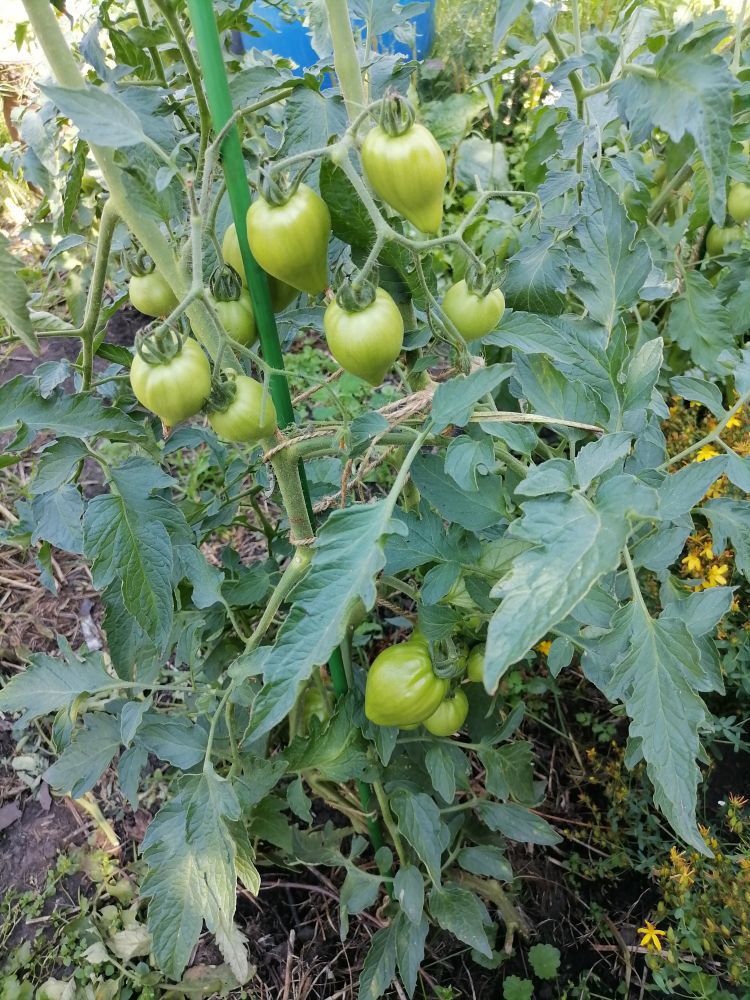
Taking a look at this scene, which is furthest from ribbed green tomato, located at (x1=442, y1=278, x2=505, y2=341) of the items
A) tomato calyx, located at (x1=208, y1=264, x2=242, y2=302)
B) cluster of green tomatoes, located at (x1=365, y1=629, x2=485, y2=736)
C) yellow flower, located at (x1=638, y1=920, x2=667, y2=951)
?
yellow flower, located at (x1=638, y1=920, x2=667, y2=951)

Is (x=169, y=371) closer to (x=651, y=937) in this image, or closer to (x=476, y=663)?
(x=476, y=663)

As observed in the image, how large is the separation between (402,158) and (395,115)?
0.10 ft

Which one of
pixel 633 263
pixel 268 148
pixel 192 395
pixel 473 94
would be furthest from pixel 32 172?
pixel 473 94

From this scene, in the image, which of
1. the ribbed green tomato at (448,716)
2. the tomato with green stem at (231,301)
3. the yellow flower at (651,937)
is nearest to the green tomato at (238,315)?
the tomato with green stem at (231,301)

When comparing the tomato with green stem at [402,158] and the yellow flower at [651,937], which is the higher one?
the tomato with green stem at [402,158]

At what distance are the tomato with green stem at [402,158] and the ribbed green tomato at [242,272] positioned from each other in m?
0.17

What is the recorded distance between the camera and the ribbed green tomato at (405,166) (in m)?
0.57

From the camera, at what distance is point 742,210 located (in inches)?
45.0

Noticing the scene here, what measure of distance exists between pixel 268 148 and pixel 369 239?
0.29m

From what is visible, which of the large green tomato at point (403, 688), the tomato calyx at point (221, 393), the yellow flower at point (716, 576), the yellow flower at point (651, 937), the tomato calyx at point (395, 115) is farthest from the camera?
the yellow flower at point (716, 576)

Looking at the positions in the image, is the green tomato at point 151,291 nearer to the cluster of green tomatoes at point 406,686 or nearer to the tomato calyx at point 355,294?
the tomato calyx at point 355,294

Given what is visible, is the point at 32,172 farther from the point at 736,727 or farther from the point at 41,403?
the point at 736,727

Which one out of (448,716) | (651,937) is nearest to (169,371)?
(448,716)

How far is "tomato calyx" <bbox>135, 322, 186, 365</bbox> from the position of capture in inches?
24.5
